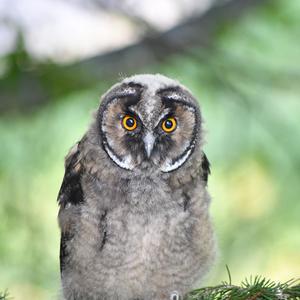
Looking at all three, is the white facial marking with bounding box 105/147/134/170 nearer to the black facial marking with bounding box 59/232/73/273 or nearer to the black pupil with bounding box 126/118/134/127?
the black pupil with bounding box 126/118/134/127

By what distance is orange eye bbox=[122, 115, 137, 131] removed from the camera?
408 cm

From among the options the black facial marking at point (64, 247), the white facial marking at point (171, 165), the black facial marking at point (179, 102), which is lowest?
the black facial marking at point (64, 247)

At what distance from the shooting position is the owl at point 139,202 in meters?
4.04

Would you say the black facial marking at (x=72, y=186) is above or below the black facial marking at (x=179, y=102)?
below

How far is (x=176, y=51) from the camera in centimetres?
573

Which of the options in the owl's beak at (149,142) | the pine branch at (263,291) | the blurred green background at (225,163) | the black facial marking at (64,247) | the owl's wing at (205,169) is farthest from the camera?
the blurred green background at (225,163)

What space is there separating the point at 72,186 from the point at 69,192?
41 millimetres

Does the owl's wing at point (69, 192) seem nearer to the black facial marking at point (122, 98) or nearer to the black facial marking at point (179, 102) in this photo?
the black facial marking at point (122, 98)

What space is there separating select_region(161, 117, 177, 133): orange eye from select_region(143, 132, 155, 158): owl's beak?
4.5 inches

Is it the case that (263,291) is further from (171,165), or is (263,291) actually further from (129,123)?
(129,123)

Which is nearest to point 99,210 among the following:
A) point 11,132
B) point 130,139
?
point 130,139

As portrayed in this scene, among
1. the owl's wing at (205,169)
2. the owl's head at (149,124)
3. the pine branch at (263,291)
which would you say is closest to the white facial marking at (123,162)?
the owl's head at (149,124)

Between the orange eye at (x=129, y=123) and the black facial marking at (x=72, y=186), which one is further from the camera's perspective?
the black facial marking at (x=72, y=186)

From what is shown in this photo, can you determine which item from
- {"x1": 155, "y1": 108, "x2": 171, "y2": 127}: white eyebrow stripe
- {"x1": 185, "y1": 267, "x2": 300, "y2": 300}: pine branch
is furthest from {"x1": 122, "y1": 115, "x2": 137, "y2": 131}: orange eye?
{"x1": 185, "y1": 267, "x2": 300, "y2": 300}: pine branch
